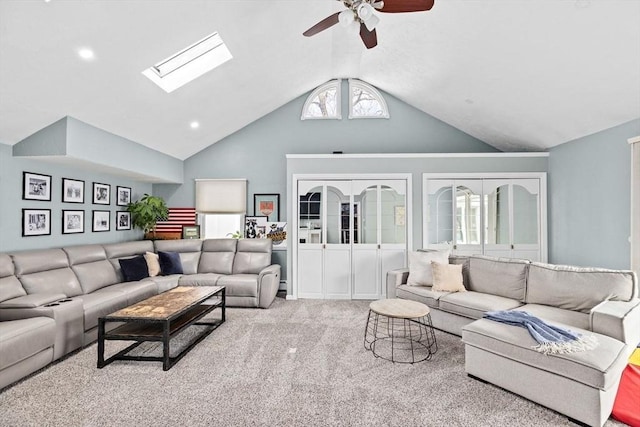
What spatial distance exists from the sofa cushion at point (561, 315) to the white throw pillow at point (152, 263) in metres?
4.86

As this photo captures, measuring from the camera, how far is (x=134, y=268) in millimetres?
4680

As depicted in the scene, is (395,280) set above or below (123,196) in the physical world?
below

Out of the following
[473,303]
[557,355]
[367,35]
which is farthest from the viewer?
[473,303]

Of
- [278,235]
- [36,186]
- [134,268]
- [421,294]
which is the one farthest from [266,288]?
[36,186]

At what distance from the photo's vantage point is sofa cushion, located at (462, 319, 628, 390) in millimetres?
2068

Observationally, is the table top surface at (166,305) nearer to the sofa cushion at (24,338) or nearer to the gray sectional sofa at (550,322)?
the sofa cushion at (24,338)

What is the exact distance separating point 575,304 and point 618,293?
35cm

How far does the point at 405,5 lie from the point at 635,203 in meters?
3.46

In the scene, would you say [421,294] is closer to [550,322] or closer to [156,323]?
[550,322]

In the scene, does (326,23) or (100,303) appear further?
(100,303)

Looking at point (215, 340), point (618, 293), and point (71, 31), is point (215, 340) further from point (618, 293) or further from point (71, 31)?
point (618, 293)

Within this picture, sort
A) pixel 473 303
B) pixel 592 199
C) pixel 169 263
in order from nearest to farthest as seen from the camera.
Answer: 1. pixel 473 303
2. pixel 592 199
3. pixel 169 263

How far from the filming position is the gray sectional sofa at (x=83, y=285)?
2.69 metres

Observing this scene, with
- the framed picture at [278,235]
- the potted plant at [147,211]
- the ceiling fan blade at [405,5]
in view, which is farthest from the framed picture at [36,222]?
the ceiling fan blade at [405,5]
